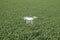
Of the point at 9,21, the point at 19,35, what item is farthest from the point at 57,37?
the point at 9,21

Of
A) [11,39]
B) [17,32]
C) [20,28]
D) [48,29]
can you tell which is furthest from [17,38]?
[48,29]

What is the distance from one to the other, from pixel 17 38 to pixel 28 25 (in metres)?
0.87

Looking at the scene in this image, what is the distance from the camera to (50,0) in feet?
26.5

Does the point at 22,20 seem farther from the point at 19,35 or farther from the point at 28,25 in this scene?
the point at 19,35

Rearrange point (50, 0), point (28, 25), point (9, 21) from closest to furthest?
point (28, 25) < point (9, 21) < point (50, 0)

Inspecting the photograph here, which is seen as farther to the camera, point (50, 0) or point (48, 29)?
point (50, 0)

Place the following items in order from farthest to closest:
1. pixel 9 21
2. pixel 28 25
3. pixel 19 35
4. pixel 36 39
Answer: pixel 9 21 < pixel 28 25 < pixel 19 35 < pixel 36 39

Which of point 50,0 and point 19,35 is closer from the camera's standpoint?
point 19,35

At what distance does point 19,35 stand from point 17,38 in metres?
0.18

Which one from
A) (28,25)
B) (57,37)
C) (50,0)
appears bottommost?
(57,37)

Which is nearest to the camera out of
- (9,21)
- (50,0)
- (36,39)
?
(36,39)

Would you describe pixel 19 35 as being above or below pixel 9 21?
below

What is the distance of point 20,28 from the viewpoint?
3646mm

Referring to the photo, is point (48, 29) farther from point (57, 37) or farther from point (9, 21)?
point (9, 21)
